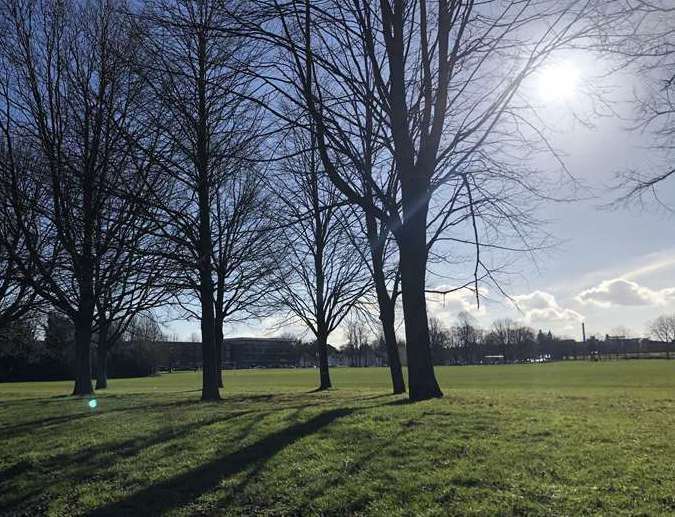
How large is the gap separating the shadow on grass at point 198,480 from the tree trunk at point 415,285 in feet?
14.3

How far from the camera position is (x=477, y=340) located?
15400 centimetres

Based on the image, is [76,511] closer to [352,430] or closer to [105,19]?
[352,430]

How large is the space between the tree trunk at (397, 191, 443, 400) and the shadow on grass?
435 centimetres

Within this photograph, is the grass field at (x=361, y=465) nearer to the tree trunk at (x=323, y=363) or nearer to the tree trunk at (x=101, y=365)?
the tree trunk at (x=323, y=363)

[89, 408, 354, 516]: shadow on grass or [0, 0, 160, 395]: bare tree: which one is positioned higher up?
[0, 0, 160, 395]: bare tree

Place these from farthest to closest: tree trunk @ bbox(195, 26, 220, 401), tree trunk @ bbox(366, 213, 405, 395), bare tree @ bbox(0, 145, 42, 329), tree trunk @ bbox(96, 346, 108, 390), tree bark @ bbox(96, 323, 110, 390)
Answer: tree trunk @ bbox(96, 346, 108, 390) → tree bark @ bbox(96, 323, 110, 390) → tree trunk @ bbox(366, 213, 405, 395) → bare tree @ bbox(0, 145, 42, 329) → tree trunk @ bbox(195, 26, 220, 401)

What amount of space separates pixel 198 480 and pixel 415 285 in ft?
23.0

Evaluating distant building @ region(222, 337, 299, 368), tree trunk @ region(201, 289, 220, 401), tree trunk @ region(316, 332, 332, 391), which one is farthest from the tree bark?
distant building @ region(222, 337, 299, 368)

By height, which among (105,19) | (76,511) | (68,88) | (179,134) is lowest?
(76,511)

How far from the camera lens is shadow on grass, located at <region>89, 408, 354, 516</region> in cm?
575

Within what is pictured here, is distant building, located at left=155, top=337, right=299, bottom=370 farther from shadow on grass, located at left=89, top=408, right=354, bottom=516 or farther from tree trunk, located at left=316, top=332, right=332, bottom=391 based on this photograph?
shadow on grass, located at left=89, top=408, right=354, bottom=516

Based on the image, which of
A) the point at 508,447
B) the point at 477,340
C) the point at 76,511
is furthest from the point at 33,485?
the point at 477,340

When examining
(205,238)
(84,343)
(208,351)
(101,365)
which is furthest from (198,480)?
(101,365)

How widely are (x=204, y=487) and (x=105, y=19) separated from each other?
15.8 m
